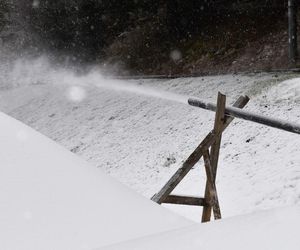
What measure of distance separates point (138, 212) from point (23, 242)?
2.18 feet

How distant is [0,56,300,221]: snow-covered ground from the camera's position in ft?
23.8

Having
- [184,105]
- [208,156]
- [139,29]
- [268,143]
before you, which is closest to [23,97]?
[139,29]

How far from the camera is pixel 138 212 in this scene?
2367 mm

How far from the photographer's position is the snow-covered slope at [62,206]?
6.61 ft

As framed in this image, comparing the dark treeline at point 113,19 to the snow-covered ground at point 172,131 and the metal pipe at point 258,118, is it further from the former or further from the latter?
the metal pipe at point 258,118

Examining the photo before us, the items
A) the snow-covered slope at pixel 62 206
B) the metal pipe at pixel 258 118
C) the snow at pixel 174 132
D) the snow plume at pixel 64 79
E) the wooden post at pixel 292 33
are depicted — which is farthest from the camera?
the snow plume at pixel 64 79

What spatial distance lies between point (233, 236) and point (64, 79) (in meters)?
17.7

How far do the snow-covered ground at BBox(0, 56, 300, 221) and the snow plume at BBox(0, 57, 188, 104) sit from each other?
3.6 inches

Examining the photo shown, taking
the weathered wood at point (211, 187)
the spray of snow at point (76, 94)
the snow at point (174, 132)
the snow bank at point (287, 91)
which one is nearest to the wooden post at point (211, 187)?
the weathered wood at point (211, 187)

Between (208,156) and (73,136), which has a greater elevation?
(73,136)

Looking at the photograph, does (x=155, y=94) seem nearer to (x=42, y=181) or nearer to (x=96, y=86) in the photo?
(x=96, y=86)

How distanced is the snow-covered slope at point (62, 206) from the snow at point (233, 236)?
0.57 ft

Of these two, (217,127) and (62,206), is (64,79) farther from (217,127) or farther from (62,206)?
(62,206)

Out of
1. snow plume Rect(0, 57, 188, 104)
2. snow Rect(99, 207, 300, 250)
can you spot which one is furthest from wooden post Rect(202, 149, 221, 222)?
snow plume Rect(0, 57, 188, 104)
